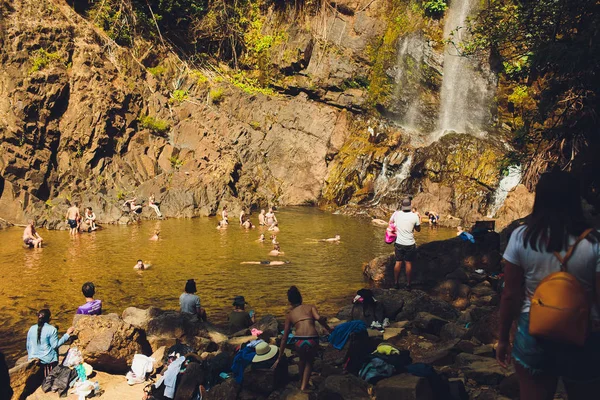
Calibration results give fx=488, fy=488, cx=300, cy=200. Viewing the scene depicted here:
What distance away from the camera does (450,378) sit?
6500 millimetres

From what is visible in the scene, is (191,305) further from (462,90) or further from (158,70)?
(462,90)

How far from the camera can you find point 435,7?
132 ft

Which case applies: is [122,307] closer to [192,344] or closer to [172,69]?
[192,344]

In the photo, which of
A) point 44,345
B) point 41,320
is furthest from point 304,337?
point 41,320

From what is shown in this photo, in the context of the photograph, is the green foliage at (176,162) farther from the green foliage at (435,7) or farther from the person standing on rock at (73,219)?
the green foliage at (435,7)

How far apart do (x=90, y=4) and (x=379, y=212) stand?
87.9ft

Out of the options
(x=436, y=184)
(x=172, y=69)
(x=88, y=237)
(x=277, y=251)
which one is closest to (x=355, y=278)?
(x=277, y=251)

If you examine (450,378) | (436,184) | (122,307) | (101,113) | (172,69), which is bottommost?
(122,307)

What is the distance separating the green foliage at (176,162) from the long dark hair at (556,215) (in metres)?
29.8

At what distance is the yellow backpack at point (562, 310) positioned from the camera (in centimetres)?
308

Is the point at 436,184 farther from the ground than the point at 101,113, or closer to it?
closer to it

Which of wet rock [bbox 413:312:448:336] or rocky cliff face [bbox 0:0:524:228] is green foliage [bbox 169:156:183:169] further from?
wet rock [bbox 413:312:448:336]

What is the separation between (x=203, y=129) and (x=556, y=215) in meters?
32.2

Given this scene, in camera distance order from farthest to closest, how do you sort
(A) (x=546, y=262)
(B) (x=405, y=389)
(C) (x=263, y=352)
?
(C) (x=263, y=352)
(B) (x=405, y=389)
(A) (x=546, y=262)
